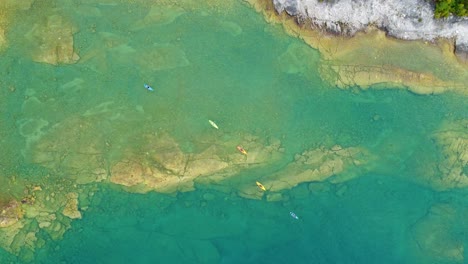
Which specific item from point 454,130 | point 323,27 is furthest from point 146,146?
point 454,130

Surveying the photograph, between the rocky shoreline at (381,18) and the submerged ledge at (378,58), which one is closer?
the rocky shoreline at (381,18)

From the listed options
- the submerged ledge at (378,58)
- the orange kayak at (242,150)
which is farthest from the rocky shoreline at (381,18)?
the orange kayak at (242,150)

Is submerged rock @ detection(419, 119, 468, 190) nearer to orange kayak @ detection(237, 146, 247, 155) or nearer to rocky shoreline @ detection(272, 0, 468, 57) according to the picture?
rocky shoreline @ detection(272, 0, 468, 57)

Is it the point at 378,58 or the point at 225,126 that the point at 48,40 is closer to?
the point at 225,126

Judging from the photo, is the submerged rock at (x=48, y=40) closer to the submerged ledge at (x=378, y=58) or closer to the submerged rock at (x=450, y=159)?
the submerged ledge at (x=378, y=58)

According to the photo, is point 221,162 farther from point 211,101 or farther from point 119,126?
point 119,126
